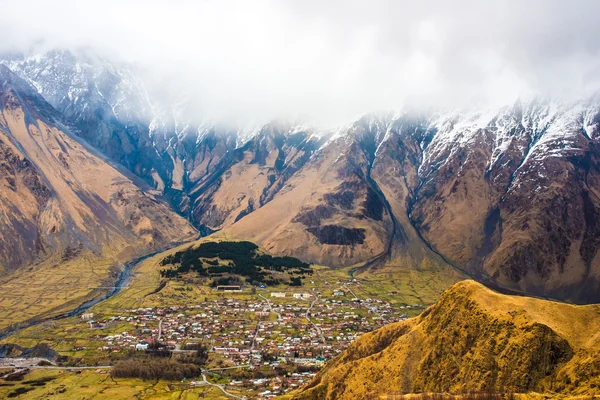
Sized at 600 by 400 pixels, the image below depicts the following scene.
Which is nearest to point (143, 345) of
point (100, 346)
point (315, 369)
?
point (100, 346)

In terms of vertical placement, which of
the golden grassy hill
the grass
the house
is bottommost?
the grass

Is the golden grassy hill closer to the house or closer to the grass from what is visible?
the grass

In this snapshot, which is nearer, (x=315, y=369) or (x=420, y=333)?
(x=420, y=333)

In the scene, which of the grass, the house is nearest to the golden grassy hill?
the grass

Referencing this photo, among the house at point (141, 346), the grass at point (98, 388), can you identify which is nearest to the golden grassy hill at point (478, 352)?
the grass at point (98, 388)

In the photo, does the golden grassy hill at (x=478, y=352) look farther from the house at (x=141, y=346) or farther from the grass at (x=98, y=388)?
the house at (x=141, y=346)

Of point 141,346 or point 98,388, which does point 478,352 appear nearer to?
point 98,388

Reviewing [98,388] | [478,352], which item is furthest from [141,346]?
[478,352]

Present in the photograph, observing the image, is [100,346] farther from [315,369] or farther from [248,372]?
[315,369]
